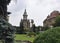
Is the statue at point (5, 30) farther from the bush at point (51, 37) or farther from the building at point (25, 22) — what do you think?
the building at point (25, 22)

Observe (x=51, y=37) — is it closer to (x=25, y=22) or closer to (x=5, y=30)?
(x=5, y=30)

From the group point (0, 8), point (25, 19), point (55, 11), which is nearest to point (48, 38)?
point (0, 8)

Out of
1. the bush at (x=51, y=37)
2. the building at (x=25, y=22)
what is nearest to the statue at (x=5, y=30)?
the bush at (x=51, y=37)

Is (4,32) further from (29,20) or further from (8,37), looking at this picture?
(29,20)

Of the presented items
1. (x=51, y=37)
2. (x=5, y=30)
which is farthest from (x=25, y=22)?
(x=5, y=30)

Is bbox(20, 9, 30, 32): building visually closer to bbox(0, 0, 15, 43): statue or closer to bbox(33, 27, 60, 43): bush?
bbox(33, 27, 60, 43): bush

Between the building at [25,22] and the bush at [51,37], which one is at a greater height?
the building at [25,22]

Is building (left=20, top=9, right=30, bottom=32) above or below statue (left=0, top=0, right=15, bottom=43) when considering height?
above

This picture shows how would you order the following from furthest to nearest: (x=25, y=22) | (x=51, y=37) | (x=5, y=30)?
1. (x=25, y=22)
2. (x=51, y=37)
3. (x=5, y=30)

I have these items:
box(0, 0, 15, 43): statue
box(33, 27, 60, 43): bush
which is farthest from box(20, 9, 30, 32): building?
box(0, 0, 15, 43): statue

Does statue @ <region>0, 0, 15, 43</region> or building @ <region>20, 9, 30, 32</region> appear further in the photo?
building @ <region>20, 9, 30, 32</region>

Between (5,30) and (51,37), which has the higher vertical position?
(5,30)

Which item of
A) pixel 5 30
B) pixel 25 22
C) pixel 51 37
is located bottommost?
pixel 51 37

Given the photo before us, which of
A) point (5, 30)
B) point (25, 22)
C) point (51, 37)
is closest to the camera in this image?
point (5, 30)
